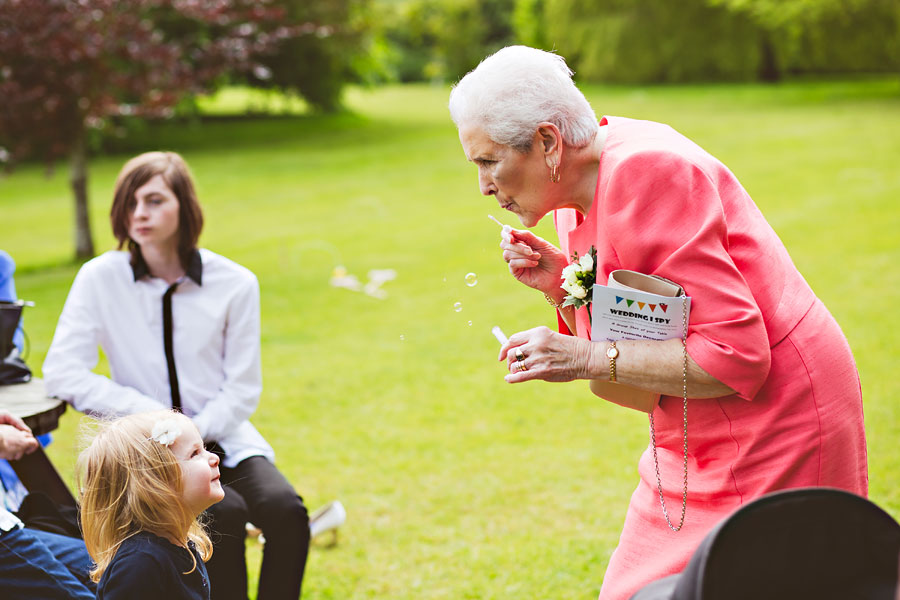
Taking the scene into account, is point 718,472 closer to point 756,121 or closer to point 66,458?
point 66,458

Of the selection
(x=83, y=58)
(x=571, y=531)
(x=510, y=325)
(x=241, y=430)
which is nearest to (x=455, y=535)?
(x=571, y=531)

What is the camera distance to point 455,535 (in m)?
4.50

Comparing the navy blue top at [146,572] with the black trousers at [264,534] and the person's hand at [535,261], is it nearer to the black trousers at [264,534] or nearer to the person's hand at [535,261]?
the black trousers at [264,534]

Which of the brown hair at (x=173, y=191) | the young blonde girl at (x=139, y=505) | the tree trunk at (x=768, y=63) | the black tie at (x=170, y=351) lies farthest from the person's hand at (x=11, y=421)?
the tree trunk at (x=768, y=63)

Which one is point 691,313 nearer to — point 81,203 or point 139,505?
point 139,505

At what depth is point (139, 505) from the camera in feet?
7.84

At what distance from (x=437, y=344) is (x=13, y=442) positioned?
5.21 m

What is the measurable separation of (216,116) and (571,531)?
28.5 m

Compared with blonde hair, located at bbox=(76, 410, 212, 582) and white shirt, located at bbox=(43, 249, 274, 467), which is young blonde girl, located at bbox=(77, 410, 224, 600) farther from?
white shirt, located at bbox=(43, 249, 274, 467)

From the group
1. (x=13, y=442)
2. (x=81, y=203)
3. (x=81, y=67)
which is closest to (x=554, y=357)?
(x=13, y=442)

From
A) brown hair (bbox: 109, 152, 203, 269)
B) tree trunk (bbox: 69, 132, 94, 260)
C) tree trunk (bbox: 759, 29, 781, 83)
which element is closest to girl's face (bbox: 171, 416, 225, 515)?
brown hair (bbox: 109, 152, 203, 269)

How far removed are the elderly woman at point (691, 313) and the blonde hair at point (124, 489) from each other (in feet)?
3.29

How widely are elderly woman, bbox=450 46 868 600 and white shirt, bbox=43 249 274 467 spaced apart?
171 centimetres

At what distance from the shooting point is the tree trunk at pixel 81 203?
12117 millimetres
